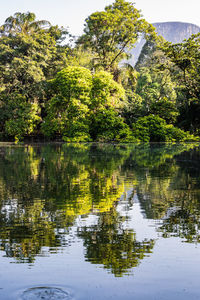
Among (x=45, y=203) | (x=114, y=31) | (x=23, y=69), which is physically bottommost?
(x=45, y=203)

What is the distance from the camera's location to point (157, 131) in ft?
111

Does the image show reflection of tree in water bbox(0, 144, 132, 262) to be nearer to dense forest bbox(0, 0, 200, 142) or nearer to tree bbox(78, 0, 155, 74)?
dense forest bbox(0, 0, 200, 142)

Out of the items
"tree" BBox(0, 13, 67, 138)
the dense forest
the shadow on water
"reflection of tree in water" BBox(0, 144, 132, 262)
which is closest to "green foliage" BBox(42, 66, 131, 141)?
the dense forest

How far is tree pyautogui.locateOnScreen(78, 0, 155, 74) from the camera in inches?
1447

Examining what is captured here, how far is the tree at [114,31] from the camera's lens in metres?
36.8

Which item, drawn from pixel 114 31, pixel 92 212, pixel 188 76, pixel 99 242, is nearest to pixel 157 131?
pixel 188 76

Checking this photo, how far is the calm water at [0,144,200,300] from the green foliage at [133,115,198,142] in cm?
2492

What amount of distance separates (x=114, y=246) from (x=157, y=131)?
3018 centimetres

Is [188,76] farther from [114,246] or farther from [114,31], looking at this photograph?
[114,246]

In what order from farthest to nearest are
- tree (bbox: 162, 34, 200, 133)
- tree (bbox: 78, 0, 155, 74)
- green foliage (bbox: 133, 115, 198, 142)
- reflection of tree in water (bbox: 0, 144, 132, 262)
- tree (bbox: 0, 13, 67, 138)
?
tree (bbox: 78, 0, 155, 74) < tree (bbox: 0, 13, 67, 138) < green foliage (bbox: 133, 115, 198, 142) < tree (bbox: 162, 34, 200, 133) < reflection of tree in water (bbox: 0, 144, 132, 262)

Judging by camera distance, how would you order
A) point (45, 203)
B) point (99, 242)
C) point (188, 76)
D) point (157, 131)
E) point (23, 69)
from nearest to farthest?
1. point (99, 242)
2. point (45, 203)
3. point (157, 131)
4. point (188, 76)
5. point (23, 69)

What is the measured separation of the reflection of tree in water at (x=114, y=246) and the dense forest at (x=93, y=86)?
27.8 meters

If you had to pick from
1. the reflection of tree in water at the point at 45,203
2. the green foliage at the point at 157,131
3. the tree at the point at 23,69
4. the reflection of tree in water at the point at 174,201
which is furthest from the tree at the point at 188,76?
the reflection of tree in water at the point at 45,203

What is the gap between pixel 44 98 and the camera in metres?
36.9
